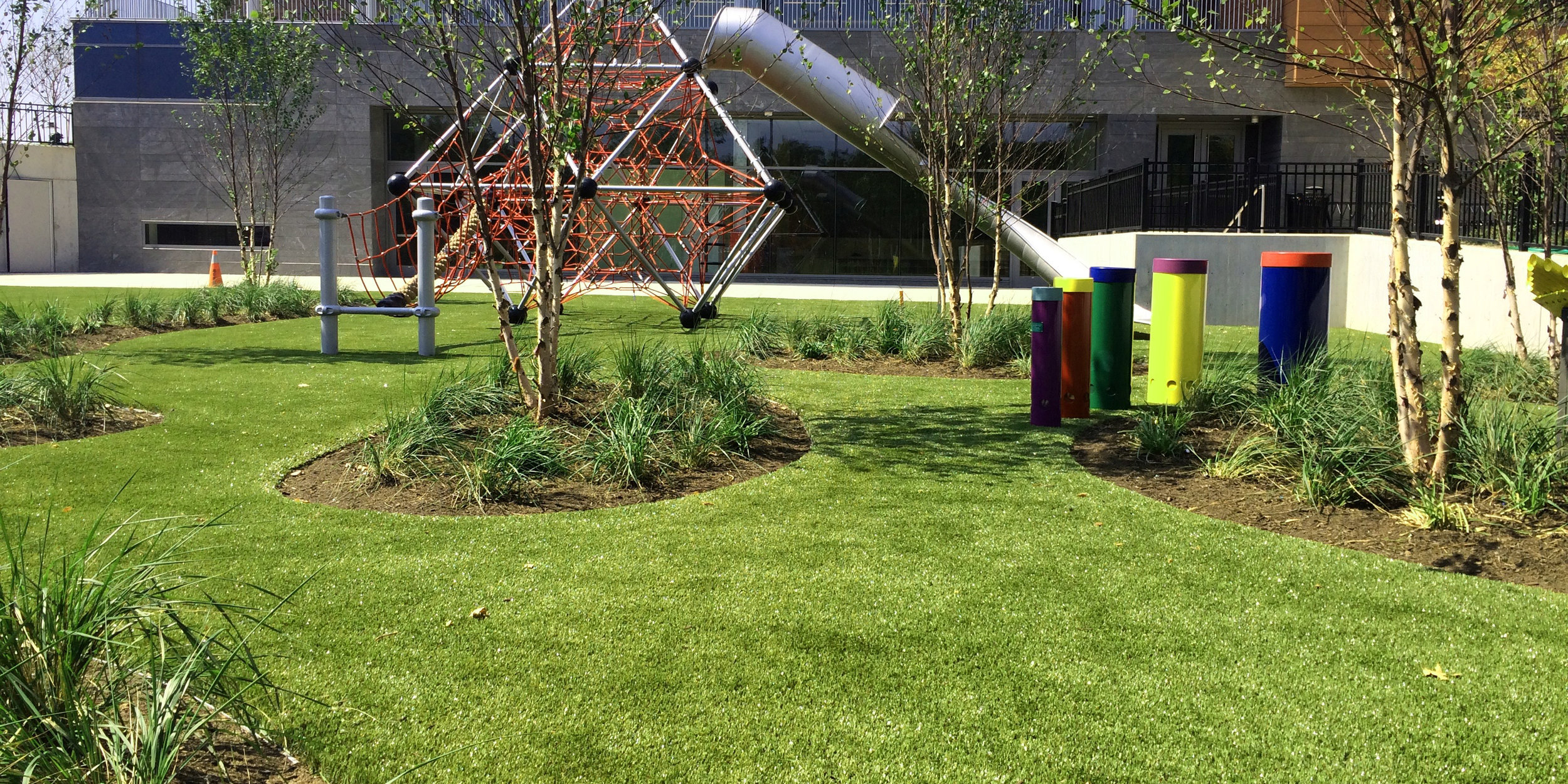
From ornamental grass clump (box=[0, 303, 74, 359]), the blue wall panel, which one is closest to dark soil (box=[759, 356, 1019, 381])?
ornamental grass clump (box=[0, 303, 74, 359])

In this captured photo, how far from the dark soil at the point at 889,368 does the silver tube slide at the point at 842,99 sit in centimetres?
408

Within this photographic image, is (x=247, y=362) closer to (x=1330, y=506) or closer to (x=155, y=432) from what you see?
(x=155, y=432)

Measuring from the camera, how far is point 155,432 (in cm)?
752

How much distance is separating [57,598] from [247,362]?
8.80m

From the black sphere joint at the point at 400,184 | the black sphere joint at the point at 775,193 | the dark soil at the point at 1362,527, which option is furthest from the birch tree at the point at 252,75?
the dark soil at the point at 1362,527

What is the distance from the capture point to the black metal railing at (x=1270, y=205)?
599 inches

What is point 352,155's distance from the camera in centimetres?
2838

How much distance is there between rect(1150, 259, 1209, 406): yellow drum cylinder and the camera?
8.30 metres

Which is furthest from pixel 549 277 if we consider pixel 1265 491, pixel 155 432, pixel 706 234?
pixel 706 234

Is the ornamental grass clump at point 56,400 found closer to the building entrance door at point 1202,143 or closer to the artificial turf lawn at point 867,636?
the artificial turf lawn at point 867,636

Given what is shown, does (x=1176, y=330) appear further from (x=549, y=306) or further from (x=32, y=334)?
(x=32, y=334)

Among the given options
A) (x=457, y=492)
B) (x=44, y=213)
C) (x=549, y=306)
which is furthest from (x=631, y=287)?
(x=44, y=213)

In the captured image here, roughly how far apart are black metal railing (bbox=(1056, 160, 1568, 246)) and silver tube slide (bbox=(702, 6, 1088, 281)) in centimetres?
239

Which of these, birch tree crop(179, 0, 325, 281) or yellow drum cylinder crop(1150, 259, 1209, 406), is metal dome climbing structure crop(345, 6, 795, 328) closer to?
birch tree crop(179, 0, 325, 281)
